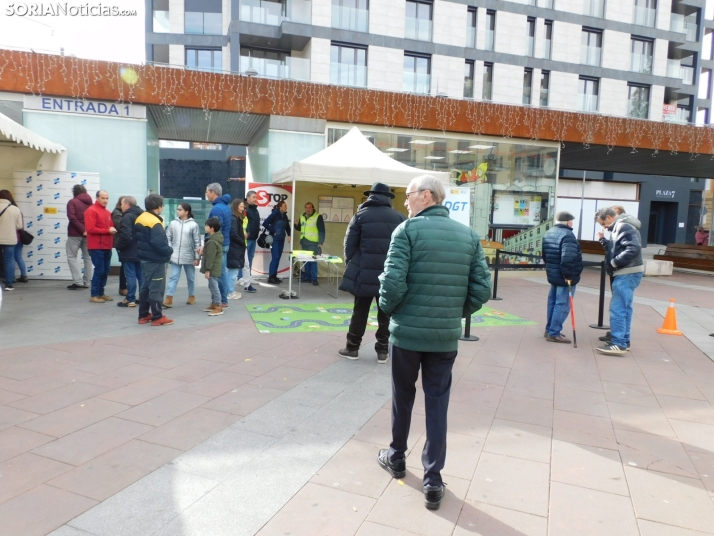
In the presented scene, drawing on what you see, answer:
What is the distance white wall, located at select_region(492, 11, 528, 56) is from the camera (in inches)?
1168

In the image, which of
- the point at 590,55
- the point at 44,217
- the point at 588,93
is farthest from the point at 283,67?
the point at 588,93

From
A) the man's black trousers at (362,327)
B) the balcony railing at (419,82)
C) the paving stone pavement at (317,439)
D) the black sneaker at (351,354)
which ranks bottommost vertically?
the paving stone pavement at (317,439)

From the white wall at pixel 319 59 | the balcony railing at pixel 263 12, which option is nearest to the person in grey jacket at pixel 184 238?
the white wall at pixel 319 59

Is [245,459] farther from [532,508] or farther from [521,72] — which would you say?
Result: [521,72]

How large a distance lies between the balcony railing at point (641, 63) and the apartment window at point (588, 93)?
264 cm

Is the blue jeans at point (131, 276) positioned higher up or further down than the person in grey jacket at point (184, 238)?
further down

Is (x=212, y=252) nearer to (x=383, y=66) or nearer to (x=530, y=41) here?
(x=383, y=66)

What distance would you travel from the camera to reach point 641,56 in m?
33.1

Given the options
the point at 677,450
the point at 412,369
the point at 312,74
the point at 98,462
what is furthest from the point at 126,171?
the point at 312,74

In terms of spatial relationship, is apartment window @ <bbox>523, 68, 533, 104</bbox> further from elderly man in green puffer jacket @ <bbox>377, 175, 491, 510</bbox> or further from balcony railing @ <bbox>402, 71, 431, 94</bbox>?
elderly man in green puffer jacket @ <bbox>377, 175, 491, 510</bbox>

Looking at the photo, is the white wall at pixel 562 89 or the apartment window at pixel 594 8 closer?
the white wall at pixel 562 89

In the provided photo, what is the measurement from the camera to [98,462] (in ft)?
11.0

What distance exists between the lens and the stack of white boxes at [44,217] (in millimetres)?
A: 10570

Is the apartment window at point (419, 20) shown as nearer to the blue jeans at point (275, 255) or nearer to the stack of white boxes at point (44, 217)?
the blue jeans at point (275, 255)
